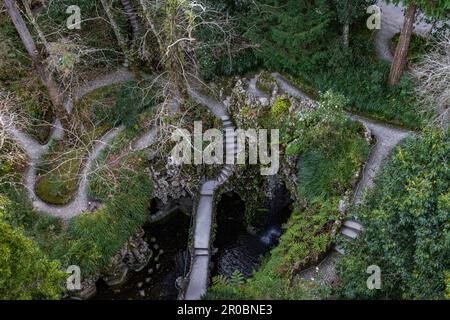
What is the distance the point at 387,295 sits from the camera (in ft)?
51.5

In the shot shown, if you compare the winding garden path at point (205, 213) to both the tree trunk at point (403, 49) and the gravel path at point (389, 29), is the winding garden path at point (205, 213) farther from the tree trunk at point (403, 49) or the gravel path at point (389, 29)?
the gravel path at point (389, 29)

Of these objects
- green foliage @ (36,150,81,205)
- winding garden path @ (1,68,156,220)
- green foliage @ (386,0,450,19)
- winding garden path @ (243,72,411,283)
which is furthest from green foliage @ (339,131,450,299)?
green foliage @ (36,150,81,205)

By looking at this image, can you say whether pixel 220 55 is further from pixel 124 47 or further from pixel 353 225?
pixel 353 225

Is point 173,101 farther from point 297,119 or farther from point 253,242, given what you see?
point 253,242

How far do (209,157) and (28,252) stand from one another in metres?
11.3

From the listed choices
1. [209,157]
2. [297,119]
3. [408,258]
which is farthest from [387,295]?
[209,157]

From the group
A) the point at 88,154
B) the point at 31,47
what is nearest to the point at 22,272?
the point at 88,154

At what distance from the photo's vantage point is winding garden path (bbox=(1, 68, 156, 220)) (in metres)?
21.9

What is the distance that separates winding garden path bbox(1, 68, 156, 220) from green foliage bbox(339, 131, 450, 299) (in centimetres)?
1204

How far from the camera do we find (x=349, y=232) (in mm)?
19031

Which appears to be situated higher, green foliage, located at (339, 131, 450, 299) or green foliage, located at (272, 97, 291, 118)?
green foliage, located at (272, 97, 291, 118)

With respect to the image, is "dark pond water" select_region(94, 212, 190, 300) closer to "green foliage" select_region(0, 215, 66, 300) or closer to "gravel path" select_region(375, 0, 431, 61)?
"green foliage" select_region(0, 215, 66, 300)

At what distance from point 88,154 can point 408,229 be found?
50.8 feet

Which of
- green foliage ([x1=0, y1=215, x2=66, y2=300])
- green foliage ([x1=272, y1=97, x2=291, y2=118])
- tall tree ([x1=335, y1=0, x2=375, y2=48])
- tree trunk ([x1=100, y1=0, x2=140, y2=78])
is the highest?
tree trunk ([x1=100, y1=0, x2=140, y2=78])
